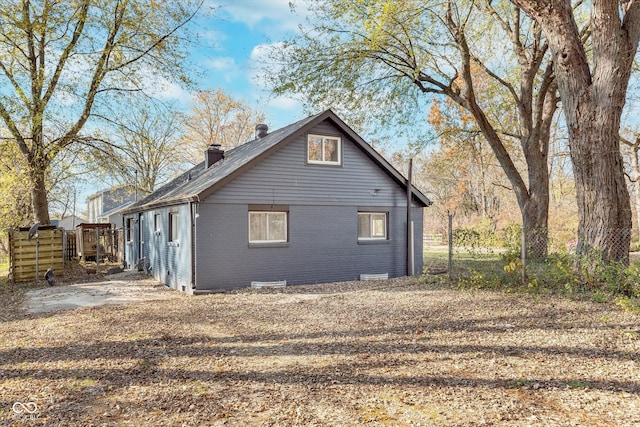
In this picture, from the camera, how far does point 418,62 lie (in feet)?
45.3

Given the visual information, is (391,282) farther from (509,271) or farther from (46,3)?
(46,3)

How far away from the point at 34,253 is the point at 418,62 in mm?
14208

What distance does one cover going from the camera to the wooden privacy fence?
12945 millimetres

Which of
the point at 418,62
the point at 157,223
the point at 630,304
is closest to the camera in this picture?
the point at 630,304

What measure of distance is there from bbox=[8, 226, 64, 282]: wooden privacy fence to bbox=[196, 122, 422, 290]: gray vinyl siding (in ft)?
21.0

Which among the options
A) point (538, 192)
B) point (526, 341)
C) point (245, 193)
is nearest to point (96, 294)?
point (245, 193)

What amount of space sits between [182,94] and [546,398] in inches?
622

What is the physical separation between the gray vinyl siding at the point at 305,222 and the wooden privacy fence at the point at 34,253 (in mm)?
6401

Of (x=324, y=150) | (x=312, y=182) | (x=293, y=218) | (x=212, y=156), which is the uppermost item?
(x=212, y=156)

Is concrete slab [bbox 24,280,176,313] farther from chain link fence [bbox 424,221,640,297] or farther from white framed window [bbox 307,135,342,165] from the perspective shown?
chain link fence [bbox 424,221,640,297]

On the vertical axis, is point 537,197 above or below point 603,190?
above

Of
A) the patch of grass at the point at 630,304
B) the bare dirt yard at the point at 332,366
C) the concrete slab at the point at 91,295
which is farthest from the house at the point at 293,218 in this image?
the patch of grass at the point at 630,304

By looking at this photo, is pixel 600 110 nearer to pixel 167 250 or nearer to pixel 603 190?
pixel 603 190

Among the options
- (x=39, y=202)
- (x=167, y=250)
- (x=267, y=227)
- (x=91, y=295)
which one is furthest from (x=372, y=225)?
(x=39, y=202)
